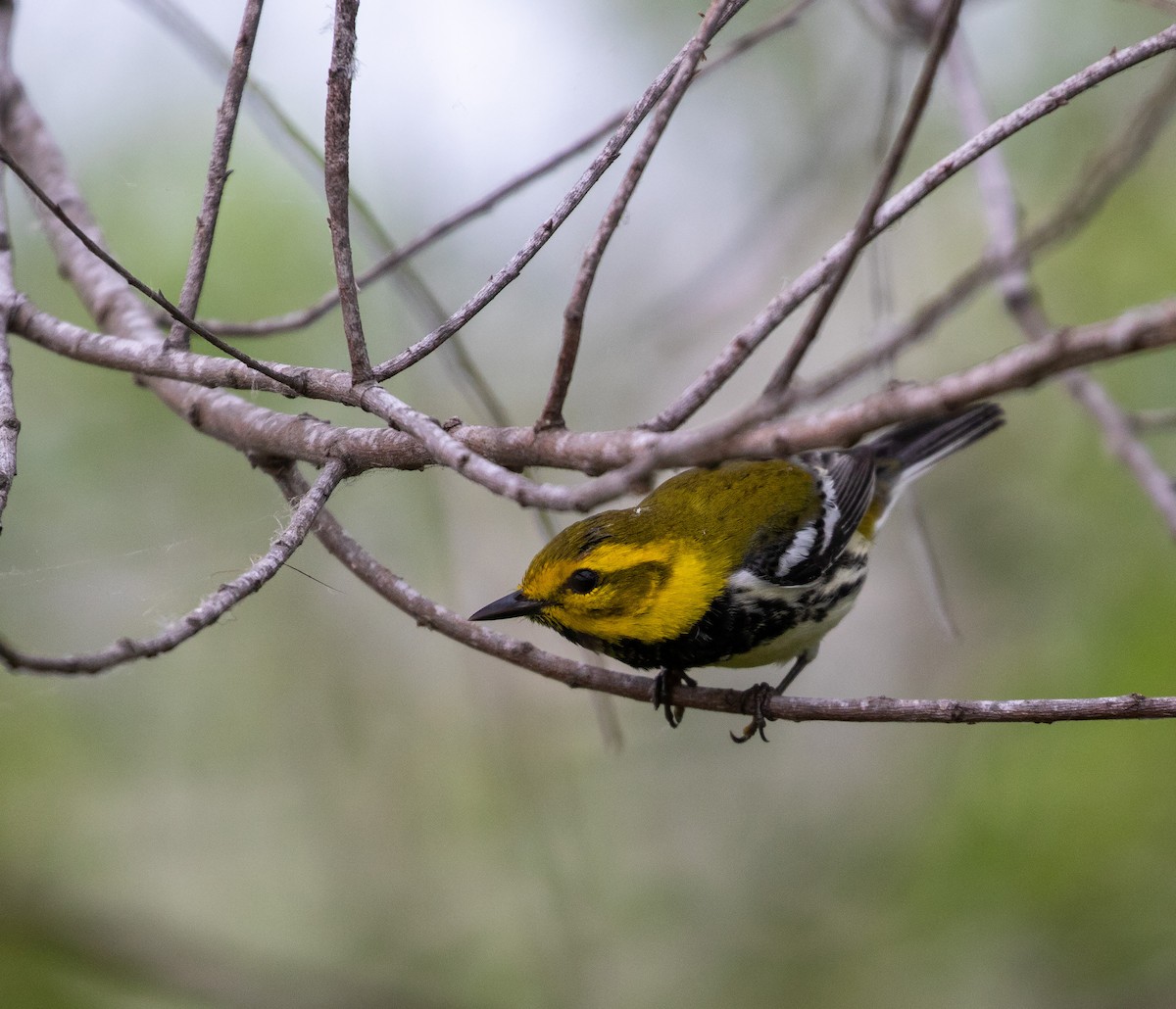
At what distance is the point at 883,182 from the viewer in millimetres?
1279

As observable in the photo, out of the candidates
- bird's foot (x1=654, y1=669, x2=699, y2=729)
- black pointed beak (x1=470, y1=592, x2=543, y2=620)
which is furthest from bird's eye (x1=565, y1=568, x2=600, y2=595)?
bird's foot (x1=654, y1=669, x2=699, y2=729)

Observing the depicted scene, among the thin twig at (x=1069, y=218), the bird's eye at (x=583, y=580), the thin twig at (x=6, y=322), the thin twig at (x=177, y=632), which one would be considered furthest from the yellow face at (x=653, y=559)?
the thin twig at (x=6, y=322)

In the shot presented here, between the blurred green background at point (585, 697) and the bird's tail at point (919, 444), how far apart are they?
2.99 ft

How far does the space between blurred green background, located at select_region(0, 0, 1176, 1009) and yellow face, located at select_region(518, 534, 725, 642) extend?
1.00 m

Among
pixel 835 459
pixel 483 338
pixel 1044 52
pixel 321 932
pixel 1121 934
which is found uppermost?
pixel 1044 52

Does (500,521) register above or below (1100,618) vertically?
above

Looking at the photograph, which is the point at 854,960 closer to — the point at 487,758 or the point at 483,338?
the point at 487,758

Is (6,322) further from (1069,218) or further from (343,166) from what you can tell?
(1069,218)

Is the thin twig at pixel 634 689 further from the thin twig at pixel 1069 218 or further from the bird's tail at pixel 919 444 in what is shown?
the bird's tail at pixel 919 444

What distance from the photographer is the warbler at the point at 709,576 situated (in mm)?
2930

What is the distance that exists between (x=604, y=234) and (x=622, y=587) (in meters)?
1.44

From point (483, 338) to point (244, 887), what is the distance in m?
2.91

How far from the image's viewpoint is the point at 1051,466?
517 cm

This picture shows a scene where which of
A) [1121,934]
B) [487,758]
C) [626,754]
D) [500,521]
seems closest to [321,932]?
[487,758]
